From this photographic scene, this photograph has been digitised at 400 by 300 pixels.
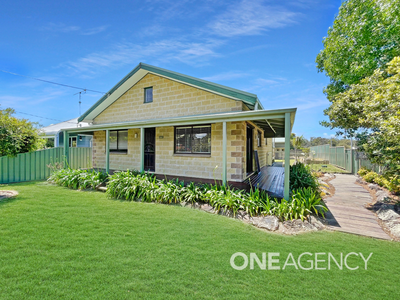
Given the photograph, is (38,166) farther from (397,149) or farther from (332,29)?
(332,29)

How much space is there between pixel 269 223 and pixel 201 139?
4.62 meters

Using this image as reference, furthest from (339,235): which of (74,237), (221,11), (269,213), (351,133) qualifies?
(221,11)

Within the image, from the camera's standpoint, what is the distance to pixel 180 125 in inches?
342

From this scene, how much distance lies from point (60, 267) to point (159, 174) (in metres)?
6.52

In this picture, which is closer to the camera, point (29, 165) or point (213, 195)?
point (213, 195)

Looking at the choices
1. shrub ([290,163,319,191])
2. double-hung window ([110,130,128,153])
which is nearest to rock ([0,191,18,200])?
double-hung window ([110,130,128,153])

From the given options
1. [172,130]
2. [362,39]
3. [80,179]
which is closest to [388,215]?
[172,130]

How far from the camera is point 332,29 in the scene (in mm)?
14211

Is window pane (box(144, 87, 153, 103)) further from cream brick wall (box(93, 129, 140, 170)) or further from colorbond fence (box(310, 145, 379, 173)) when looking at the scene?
colorbond fence (box(310, 145, 379, 173))

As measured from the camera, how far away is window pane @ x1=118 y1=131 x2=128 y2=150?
35.5ft

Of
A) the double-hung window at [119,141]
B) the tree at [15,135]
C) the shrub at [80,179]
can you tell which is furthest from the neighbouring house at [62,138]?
the shrub at [80,179]

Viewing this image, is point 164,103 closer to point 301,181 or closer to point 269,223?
point 301,181

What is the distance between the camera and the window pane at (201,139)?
8164 mm

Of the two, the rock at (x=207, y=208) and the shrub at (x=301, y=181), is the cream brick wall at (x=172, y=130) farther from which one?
the shrub at (x=301, y=181)
